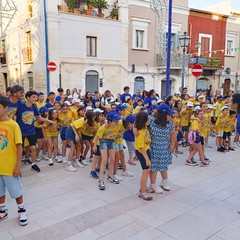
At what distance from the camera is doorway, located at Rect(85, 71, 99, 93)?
17828 millimetres

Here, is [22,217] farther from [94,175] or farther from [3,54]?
[3,54]

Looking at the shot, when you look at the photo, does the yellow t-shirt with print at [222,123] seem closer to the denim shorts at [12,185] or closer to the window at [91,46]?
the denim shorts at [12,185]

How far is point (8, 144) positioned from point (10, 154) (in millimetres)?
138

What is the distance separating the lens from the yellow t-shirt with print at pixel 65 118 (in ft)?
21.6

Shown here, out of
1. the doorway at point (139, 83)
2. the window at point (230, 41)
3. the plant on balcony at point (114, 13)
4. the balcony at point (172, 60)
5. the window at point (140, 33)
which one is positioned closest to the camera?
the plant on balcony at point (114, 13)

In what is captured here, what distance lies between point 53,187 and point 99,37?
14026 millimetres

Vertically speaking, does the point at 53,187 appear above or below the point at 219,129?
below

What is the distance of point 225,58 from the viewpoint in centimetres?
2400

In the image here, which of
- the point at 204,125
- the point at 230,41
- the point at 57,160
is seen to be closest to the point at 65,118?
the point at 57,160

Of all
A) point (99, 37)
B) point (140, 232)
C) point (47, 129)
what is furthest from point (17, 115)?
point (99, 37)

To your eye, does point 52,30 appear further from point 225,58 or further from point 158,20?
point 225,58

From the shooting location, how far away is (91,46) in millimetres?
17609

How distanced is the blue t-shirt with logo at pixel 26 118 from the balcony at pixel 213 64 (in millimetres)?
18715

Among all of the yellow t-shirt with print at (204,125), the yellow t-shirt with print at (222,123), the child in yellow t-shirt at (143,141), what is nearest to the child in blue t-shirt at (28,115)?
the child in yellow t-shirt at (143,141)
